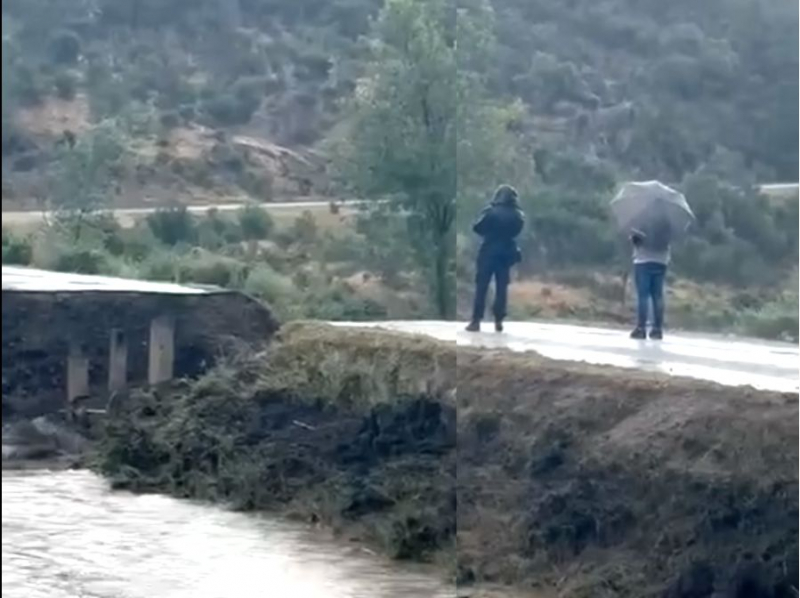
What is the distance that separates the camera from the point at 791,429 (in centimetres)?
392

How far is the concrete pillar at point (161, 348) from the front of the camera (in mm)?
4367

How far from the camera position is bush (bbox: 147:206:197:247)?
4.63 meters

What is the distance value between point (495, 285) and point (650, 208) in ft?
1.39

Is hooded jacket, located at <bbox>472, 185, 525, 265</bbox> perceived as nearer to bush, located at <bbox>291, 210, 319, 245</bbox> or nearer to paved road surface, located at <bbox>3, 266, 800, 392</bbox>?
paved road surface, located at <bbox>3, 266, 800, 392</bbox>

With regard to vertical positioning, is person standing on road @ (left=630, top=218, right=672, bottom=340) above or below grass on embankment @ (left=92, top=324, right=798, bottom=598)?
above

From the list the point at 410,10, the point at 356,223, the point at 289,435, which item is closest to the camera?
the point at 410,10

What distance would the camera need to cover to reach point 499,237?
163 inches

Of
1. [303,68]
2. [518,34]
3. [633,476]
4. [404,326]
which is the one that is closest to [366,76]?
[303,68]

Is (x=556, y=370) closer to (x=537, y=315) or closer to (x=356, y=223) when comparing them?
(x=537, y=315)

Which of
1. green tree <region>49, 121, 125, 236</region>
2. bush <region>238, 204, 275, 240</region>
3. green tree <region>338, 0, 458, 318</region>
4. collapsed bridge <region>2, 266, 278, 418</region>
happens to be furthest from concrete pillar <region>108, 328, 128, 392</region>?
green tree <region>338, 0, 458, 318</region>

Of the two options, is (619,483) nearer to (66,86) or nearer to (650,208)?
(650,208)

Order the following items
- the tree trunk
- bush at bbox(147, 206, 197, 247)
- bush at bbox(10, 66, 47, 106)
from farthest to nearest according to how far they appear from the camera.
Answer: the tree trunk < bush at bbox(147, 206, 197, 247) < bush at bbox(10, 66, 47, 106)

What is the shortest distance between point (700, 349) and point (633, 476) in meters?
0.37

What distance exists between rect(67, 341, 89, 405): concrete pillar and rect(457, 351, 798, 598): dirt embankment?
89cm
